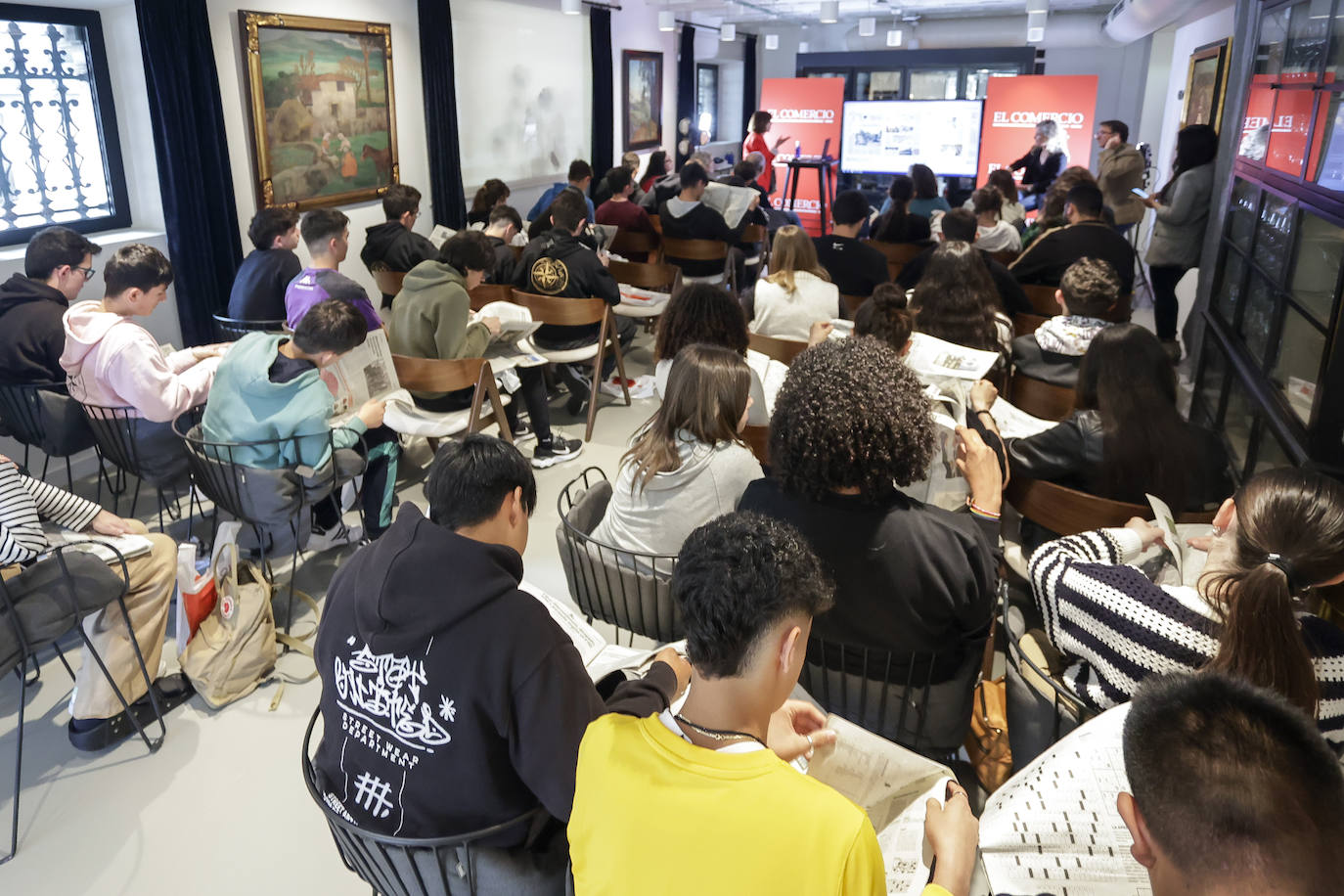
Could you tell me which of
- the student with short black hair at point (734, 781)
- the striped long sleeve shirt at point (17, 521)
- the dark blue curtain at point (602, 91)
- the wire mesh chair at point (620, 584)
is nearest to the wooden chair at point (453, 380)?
the striped long sleeve shirt at point (17, 521)

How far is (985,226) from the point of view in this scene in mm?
5270

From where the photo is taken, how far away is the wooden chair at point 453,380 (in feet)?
11.5

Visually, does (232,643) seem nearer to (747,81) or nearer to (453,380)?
(453,380)

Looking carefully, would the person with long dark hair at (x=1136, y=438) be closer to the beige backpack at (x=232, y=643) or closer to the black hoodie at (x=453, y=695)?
the black hoodie at (x=453, y=695)

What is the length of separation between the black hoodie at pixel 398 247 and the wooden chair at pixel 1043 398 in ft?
10.7

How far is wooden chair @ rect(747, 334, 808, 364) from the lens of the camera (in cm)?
365

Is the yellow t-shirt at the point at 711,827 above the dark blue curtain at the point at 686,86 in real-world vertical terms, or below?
below

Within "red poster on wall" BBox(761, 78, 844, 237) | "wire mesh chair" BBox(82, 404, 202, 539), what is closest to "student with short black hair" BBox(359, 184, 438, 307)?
"wire mesh chair" BBox(82, 404, 202, 539)

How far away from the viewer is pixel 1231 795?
34.0 inches

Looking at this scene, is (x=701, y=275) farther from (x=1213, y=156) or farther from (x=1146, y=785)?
(x=1146, y=785)

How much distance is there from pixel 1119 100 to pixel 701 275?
9.31 m

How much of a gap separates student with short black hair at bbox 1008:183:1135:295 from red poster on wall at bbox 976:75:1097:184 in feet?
18.9

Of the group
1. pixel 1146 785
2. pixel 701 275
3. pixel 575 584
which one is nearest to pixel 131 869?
pixel 575 584

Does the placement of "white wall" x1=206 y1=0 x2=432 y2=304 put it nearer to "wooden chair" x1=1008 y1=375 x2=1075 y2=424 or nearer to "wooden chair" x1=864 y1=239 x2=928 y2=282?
"wooden chair" x1=864 y1=239 x2=928 y2=282
